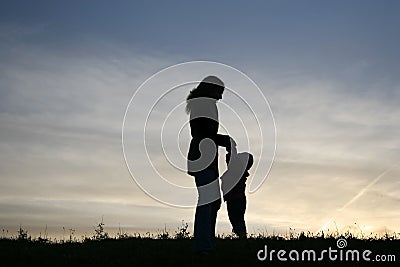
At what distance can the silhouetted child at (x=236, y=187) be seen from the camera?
1714cm

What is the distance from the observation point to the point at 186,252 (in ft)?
46.3

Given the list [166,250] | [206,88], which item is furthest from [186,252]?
[206,88]

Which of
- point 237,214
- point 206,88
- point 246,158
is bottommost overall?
point 237,214

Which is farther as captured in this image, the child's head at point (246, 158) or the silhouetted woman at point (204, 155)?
the child's head at point (246, 158)

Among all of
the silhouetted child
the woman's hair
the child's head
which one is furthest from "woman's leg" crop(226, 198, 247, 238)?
the woman's hair

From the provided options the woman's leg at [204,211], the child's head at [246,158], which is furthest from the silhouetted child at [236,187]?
the woman's leg at [204,211]

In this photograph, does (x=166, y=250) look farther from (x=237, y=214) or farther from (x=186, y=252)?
(x=237, y=214)

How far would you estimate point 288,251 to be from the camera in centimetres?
1427

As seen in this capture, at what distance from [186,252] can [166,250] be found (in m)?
0.52

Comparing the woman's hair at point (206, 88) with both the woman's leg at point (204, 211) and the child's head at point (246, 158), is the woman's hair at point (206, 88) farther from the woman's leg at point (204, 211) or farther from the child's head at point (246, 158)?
the child's head at point (246, 158)

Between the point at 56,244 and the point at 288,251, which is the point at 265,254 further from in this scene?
the point at 56,244

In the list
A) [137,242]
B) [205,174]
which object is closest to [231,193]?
[137,242]

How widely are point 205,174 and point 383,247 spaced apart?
4885 mm

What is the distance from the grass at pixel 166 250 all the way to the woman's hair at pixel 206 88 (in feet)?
10.5
